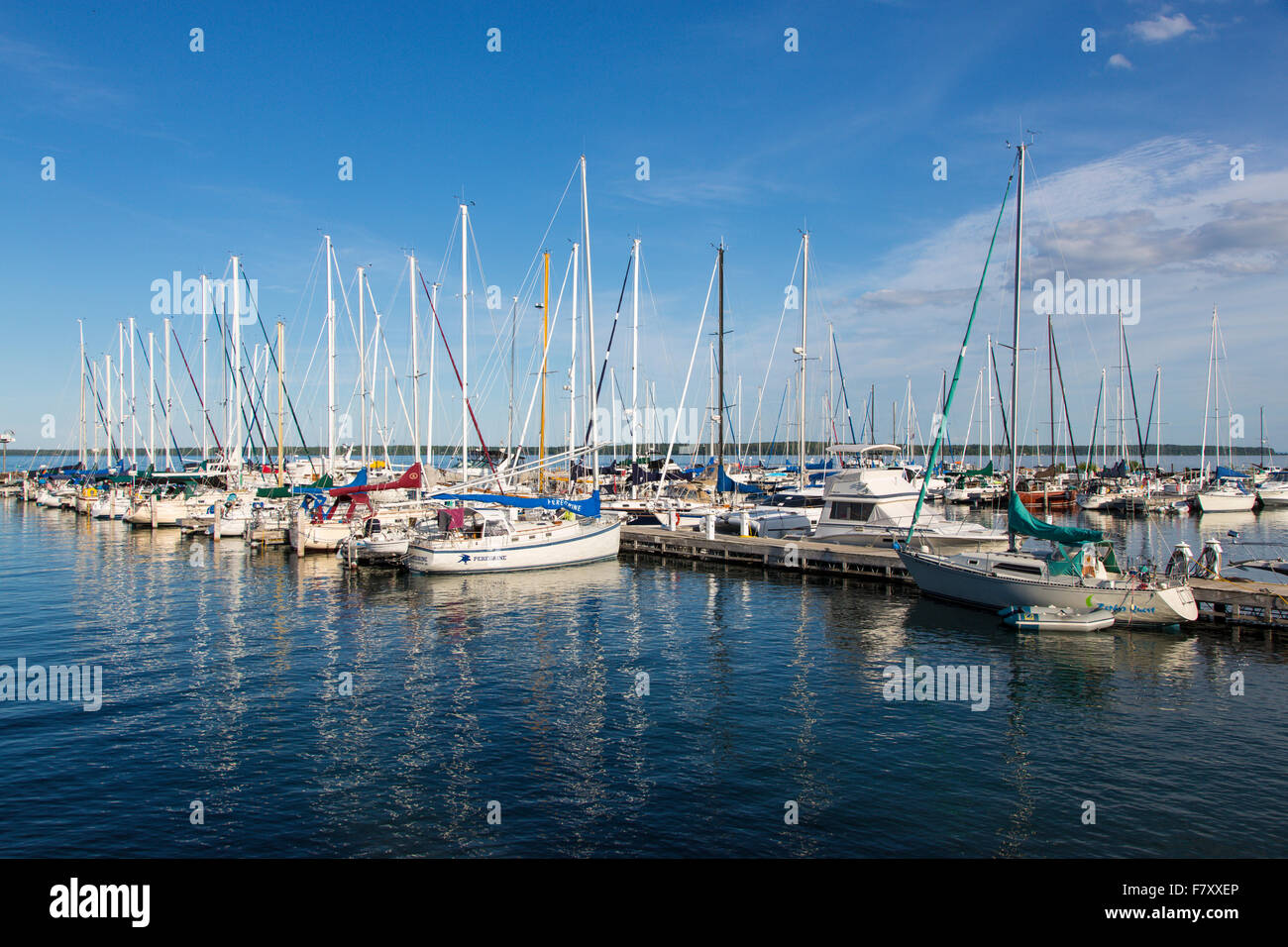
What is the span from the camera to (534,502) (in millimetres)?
37344

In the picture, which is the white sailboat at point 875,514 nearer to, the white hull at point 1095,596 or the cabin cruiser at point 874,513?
the cabin cruiser at point 874,513

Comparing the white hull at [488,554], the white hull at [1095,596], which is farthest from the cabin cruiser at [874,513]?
the white hull at [488,554]

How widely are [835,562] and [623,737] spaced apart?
2246 cm

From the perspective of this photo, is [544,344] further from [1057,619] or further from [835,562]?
[1057,619]

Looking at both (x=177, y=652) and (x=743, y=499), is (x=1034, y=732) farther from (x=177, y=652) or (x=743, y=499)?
(x=743, y=499)

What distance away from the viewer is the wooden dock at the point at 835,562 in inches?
953

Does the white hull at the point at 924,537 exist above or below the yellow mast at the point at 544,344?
below

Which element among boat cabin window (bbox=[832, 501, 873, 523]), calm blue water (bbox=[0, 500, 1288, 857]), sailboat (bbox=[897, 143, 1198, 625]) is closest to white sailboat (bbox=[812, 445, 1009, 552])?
boat cabin window (bbox=[832, 501, 873, 523])

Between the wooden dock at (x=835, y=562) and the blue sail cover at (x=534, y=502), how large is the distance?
612cm

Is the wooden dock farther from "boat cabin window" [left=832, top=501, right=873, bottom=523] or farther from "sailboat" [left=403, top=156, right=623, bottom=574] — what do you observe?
"sailboat" [left=403, top=156, right=623, bottom=574]

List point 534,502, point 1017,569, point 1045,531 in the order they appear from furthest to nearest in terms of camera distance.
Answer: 1. point 534,502
2. point 1017,569
3. point 1045,531

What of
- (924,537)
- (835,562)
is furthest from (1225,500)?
(924,537)
